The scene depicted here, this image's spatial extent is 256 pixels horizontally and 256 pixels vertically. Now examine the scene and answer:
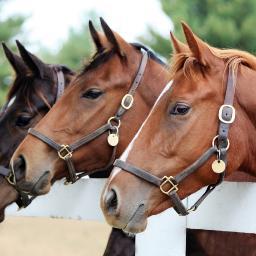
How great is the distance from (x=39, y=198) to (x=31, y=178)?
511mm

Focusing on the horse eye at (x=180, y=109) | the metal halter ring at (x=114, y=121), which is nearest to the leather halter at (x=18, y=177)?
the metal halter ring at (x=114, y=121)

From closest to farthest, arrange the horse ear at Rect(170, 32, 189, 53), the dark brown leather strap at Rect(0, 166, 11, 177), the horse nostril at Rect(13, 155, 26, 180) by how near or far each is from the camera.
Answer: the horse ear at Rect(170, 32, 189, 53), the horse nostril at Rect(13, 155, 26, 180), the dark brown leather strap at Rect(0, 166, 11, 177)

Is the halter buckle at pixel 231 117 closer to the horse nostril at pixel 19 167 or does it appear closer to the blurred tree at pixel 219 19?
the horse nostril at pixel 19 167

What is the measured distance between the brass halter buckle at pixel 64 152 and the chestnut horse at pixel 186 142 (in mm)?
721

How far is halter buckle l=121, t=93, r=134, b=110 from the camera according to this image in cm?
317

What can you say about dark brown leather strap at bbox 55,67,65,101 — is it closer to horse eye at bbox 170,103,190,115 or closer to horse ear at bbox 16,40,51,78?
horse ear at bbox 16,40,51,78

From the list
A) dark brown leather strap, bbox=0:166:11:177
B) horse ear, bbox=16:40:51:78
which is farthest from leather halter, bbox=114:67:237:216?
horse ear, bbox=16:40:51:78

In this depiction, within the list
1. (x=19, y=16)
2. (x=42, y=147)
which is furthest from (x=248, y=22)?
(x=42, y=147)

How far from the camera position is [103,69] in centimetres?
328

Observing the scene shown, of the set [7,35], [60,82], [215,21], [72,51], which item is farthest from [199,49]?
[72,51]

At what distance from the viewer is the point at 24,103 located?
146 inches

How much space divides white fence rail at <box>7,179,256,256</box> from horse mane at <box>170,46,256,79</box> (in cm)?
62

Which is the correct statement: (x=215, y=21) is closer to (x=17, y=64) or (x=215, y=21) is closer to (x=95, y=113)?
(x=17, y=64)

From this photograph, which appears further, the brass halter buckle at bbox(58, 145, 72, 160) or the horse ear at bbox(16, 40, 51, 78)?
the horse ear at bbox(16, 40, 51, 78)
